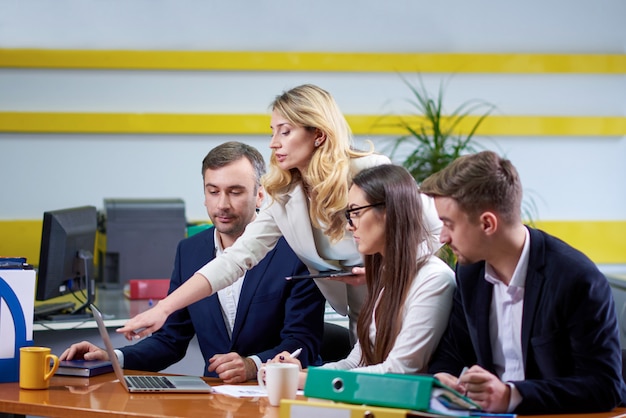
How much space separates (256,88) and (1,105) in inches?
60.2

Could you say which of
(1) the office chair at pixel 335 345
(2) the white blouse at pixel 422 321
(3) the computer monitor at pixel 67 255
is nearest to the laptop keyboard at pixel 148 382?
(2) the white blouse at pixel 422 321

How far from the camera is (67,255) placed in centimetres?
384

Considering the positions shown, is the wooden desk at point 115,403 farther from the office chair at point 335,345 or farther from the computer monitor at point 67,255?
the computer monitor at point 67,255

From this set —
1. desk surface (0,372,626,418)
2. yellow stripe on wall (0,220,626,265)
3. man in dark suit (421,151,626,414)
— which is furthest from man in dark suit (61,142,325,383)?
yellow stripe on wall (0,220,626,265)

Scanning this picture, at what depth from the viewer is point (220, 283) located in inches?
104

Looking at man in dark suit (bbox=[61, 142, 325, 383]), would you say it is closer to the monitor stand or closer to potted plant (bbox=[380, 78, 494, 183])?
the monitor stand

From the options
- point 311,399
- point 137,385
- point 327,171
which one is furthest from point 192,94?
point 311,399

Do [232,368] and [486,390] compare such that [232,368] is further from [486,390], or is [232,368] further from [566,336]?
[566,336]

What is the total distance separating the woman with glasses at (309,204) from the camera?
8.81ft

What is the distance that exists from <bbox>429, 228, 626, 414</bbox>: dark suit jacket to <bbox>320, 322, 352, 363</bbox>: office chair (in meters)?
0.89

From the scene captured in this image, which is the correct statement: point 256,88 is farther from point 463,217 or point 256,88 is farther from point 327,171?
point 463,217

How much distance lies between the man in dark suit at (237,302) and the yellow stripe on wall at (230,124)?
7.65 ft

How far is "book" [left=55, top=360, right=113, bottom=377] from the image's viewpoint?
94.6 inches

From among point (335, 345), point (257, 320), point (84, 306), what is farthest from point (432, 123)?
point (257, 320)
